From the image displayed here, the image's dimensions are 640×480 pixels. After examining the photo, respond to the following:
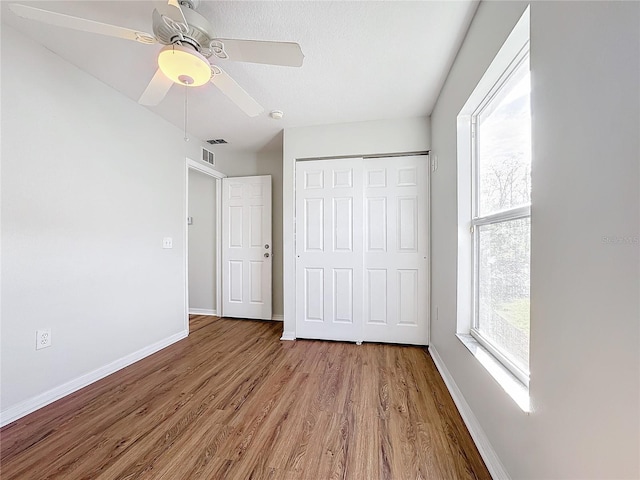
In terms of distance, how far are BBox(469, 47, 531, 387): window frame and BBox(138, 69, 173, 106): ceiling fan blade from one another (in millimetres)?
1806

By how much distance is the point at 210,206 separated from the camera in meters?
4.05

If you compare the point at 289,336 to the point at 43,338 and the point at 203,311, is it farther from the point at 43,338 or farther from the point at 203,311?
the point at 43,338

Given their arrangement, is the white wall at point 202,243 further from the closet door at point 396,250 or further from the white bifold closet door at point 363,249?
the closet door at point 396,250

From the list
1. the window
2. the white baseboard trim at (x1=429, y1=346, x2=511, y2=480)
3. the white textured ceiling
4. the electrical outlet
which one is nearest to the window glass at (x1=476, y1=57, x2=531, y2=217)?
the window

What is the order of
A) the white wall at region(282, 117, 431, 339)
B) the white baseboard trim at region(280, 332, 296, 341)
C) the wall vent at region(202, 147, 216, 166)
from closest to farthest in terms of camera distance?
the white wall at region(282, 117, 431, 339) → the white baseboard trim at region(280, 332, 296, 341) → the wall vent at region(202, 147, 216, 166)

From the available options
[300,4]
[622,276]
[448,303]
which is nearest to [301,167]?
[300,4]

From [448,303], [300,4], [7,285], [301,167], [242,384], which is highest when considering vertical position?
[300,4]

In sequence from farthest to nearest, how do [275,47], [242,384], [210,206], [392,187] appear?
[210,206]
[392,187]
[242,384]
[275,47]

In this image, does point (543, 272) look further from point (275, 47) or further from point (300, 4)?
point (300, 4)

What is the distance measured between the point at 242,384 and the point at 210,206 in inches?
108

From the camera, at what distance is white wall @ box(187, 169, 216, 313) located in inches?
160

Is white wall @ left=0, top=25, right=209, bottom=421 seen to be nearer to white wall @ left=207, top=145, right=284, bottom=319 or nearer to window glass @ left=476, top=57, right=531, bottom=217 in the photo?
white wall @ left=207, top=145, right=284, bottom=319

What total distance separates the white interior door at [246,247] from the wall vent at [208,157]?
32 centimetres

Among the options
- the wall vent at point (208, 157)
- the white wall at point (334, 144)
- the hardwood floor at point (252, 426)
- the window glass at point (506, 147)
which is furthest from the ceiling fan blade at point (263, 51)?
the wall vent at point (208, 157)
